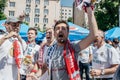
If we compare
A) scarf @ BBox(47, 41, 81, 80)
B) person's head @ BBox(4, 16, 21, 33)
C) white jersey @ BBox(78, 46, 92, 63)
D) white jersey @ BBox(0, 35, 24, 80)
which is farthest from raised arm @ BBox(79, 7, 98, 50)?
white jersey @ BBox(78, 46, 92, 63)

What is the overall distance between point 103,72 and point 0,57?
→ 2098 mm

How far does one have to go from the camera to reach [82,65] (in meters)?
A: 13.2

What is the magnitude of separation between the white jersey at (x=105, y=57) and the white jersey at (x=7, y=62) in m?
1.48

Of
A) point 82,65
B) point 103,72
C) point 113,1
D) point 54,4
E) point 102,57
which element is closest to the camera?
point 103,72

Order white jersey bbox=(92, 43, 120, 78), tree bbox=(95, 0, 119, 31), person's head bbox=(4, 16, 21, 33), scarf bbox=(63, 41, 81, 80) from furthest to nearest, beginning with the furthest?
1. tree bbox=(95, 0, 119, 31)
2. white jersey bbox=(92, 43, 120, 78)
3. person's head bbox=(4, 16, 21, 33)
4. scarf bbox=(63, 41, 81, 80)

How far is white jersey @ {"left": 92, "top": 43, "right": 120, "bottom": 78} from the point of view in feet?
20.0

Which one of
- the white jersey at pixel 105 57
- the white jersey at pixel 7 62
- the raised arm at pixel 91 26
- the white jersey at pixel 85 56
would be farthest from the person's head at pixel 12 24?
the white jersey at pixel 85 56

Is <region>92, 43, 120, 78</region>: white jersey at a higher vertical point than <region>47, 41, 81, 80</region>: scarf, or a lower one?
lower

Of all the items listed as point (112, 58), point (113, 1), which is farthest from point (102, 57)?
point (113, 1)

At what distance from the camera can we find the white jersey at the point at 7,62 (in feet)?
20.4

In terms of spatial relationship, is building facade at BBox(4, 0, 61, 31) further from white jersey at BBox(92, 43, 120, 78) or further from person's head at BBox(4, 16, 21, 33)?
person's head at BBox(4, 16, 21, 33)

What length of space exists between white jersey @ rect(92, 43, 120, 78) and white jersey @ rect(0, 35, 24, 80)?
1481mm

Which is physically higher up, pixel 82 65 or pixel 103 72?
pixel 103 72

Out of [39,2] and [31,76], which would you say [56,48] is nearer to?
[31,76]
